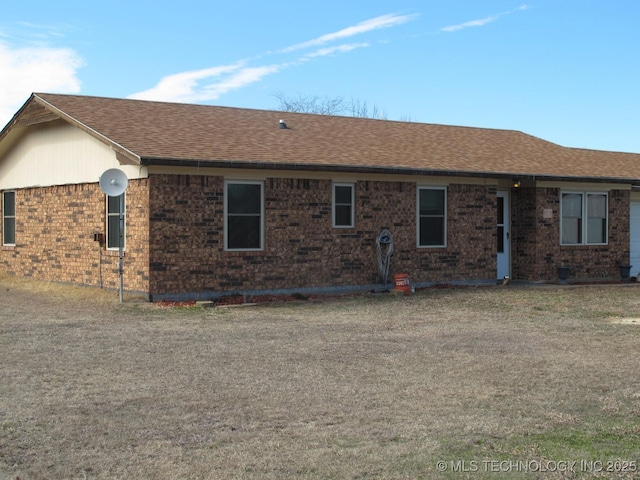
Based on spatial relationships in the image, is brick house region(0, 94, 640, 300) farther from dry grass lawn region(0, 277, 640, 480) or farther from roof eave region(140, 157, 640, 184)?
dry grass lawn region(0, 277, 640, 480)

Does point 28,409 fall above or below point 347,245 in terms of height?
below

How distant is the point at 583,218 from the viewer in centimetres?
2105

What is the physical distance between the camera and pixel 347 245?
17.8 metres

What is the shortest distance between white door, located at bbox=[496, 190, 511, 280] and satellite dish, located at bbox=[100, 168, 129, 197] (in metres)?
9.66

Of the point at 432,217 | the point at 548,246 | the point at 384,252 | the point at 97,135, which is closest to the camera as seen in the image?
the point at 97,135

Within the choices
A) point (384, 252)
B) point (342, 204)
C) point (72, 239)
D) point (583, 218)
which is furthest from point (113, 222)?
point (583, 218)

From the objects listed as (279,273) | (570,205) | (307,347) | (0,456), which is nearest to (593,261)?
(570,205)

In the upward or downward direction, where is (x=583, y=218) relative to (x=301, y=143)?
downward

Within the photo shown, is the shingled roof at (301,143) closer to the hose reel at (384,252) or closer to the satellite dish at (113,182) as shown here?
the satellite dish at (113,182)

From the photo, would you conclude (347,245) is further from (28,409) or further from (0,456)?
(0,456)

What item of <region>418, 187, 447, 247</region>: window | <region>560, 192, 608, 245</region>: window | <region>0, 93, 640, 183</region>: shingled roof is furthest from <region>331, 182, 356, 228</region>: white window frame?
<region>560, 192, 608, 245</region>: window

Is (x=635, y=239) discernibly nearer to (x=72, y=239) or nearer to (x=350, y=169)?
(x=350, y=169)

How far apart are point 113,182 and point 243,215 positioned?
106 inches

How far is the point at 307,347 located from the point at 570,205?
12577mm
